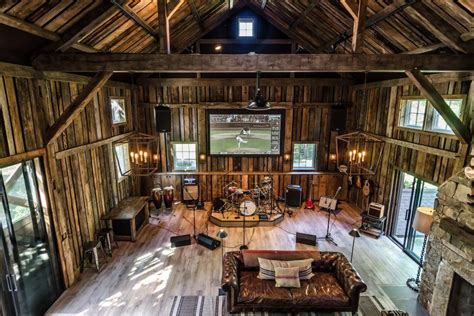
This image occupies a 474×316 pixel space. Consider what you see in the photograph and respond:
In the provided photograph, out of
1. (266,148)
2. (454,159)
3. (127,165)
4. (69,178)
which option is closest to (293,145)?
(266,148)

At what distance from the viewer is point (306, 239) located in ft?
22.3

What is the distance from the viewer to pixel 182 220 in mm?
8148

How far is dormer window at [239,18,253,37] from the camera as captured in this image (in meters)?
8.33

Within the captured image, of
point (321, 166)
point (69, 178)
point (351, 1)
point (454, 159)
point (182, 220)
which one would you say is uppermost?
point (351, 1)

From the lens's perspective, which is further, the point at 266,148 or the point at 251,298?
the point at 266,148

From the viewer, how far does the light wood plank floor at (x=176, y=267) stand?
189 inches

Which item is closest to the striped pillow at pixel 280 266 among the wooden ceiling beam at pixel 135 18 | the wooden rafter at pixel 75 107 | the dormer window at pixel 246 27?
the wooden rafter at pixel 75 107

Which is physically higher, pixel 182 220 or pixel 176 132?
pixel 176 132

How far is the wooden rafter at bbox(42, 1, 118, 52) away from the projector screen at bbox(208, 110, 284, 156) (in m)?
4.95

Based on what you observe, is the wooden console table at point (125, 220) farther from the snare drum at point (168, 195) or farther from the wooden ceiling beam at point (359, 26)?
the wooden ceiling beam at point (359, 26)

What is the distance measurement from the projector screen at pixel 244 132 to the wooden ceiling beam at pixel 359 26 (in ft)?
14.9

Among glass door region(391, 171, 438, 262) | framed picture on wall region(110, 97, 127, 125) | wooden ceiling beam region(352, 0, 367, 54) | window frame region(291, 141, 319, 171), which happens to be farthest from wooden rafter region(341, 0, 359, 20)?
framed picture on wall region(110, 97, 127, 125)

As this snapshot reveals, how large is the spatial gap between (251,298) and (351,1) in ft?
16.9

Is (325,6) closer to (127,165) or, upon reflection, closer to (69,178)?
(69,178)
